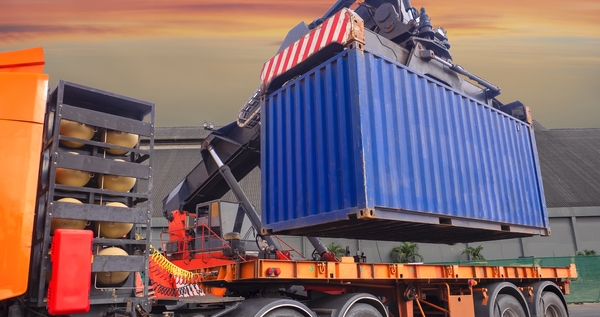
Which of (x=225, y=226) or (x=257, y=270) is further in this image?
(x=225, y=226)

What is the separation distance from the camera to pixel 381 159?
620cm

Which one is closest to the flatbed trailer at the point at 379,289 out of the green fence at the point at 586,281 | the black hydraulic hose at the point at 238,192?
the black hydraulic hose at the point at 238,192

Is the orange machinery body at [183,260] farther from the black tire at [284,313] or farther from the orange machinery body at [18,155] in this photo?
the orange machinery body at [18,155]

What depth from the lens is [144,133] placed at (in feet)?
15.4

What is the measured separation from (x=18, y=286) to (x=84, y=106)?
1897 mm

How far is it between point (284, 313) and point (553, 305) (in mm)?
7008

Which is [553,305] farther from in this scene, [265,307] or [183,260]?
[183,260]

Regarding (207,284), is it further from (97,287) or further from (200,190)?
(200,190)

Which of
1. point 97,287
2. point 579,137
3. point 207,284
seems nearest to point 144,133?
point 97,287

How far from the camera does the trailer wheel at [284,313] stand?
5.33 meters

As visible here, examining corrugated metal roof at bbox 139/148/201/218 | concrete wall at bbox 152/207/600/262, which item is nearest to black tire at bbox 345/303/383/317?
concrete wall at bbox 152/207/600/262

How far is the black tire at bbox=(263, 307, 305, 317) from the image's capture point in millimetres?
5328

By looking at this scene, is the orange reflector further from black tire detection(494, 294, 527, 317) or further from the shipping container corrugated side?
black tire detection(494, 294, 527, 317)

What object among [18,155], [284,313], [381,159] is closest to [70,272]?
[18,155]
